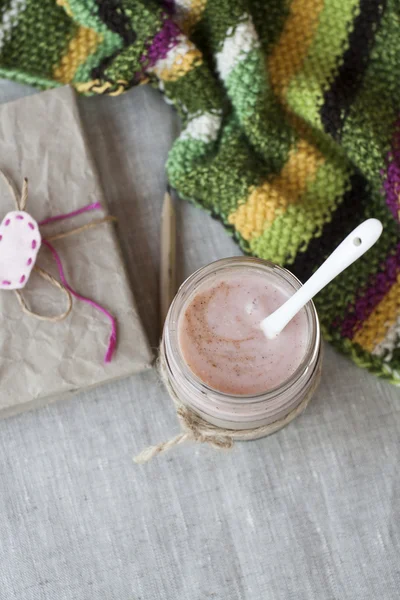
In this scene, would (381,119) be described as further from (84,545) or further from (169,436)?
(84,545)

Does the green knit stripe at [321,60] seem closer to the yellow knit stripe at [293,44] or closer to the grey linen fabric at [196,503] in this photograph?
the yellow knit stripe at [293,44]

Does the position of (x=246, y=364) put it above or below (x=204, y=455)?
above

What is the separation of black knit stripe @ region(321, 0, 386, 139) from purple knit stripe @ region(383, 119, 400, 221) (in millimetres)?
54

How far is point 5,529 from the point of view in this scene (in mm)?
617

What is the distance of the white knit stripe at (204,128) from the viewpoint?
2.20 ft

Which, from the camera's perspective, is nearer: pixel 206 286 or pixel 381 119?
pixel 206 286

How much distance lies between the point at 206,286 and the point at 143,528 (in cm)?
24

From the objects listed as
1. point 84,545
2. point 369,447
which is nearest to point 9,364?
point 84,545

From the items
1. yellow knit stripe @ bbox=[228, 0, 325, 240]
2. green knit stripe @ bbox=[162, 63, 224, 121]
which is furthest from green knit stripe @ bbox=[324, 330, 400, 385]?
green knit stripe @ bbox=[162, 63, 224, 121]

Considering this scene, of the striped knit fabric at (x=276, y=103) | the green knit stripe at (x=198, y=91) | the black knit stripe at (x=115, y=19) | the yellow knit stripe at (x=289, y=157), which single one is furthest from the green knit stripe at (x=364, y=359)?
the black knit stripe at (x=115, y=19)

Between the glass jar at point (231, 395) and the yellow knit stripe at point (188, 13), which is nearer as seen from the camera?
the glass jar at point (231, 395)

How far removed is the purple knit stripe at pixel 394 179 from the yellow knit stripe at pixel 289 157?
0.22ft

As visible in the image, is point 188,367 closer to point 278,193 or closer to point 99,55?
point 278,193

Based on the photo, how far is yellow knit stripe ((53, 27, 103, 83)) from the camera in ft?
2.29
